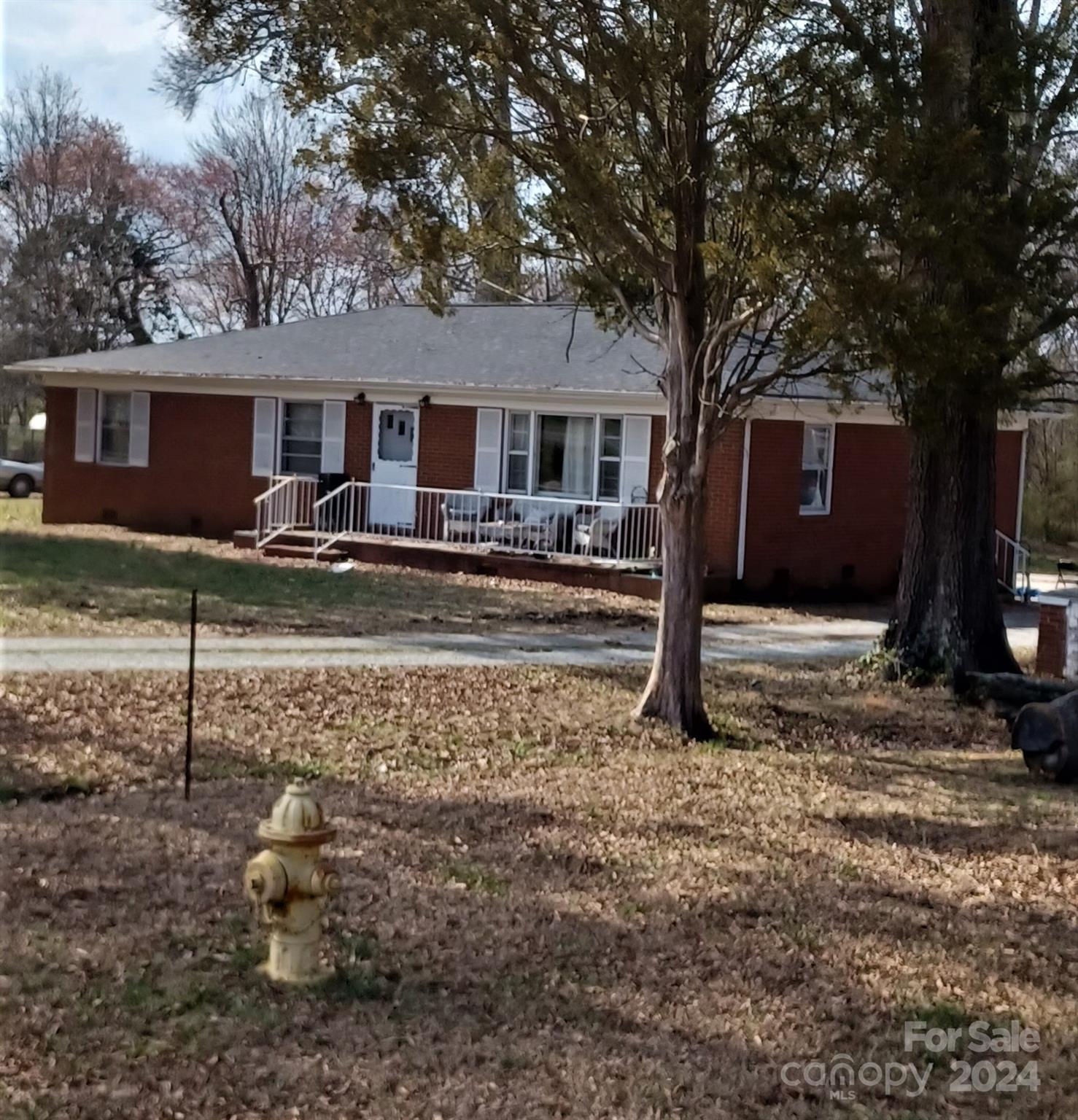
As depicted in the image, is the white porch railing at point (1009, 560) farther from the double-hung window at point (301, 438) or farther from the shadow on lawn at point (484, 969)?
the shadow on lawn at point (484, 969)

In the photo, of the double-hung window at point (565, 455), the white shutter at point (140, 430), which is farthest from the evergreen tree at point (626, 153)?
the white shutter at point (140, 430)

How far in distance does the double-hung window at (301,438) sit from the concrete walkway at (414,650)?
9.65 m

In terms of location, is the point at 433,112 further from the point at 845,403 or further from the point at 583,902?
the point at 583,902

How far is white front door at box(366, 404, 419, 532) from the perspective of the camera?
2406 cm

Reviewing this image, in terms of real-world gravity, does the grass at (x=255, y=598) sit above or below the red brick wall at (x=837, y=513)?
below

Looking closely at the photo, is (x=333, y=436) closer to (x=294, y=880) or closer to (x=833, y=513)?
(x=833, y=513)

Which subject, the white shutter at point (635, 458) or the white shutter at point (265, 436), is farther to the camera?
the white shutter at point (265, 436)

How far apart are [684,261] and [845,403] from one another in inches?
68.8

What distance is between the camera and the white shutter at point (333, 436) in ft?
81.9

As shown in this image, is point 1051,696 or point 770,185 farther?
point 1051,696

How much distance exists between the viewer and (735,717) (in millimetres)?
12336

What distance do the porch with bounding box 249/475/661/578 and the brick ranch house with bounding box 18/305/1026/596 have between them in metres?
0.04

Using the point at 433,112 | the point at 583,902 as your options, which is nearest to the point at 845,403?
the point at 433,112

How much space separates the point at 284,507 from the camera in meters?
24.3
